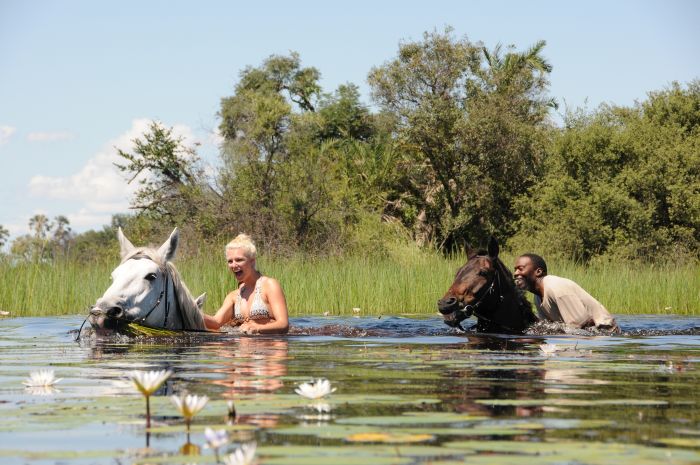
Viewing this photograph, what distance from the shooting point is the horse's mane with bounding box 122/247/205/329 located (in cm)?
893

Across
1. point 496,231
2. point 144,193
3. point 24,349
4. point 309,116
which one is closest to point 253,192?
point 144,193

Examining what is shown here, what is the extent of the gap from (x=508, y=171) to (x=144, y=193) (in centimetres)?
1521

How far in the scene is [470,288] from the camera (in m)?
10.1

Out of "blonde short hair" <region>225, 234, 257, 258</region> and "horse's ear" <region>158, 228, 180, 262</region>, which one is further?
"blonde short hair" <region>225, 234, 257, 258</region>

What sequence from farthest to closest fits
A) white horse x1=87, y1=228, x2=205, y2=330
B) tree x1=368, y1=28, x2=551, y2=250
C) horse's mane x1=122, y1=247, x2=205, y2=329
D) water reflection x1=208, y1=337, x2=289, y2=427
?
tree x1=368, y1=28, x2=551, y2=250 → horse's mane x1=122, y1=247, x2=205, y2=329 → white horse x1=87, y1=228, x2=205, y2=330 → water reflection x1=208, y1=337, x2=289, y2=427

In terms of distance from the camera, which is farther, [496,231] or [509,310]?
[496,231]

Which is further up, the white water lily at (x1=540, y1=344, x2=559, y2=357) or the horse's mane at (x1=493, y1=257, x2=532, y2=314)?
the horse's mane at (x1=493, y1=257, x2=532, y2=314)

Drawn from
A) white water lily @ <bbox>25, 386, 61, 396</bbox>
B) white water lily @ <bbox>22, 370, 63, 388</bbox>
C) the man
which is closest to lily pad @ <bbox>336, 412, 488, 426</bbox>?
white water lily @ <bbox>22, 370, 63, 388</bbox>

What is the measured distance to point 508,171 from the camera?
148 feet

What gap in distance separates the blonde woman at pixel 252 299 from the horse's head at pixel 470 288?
1.51 meters

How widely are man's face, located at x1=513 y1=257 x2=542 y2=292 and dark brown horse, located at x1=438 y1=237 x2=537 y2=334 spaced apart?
0.31ft

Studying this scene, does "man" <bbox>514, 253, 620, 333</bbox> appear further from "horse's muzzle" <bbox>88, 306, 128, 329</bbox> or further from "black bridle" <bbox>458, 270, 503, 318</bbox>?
"horse's muzzle" <bbox>88, 306, 128, 329</bbox>

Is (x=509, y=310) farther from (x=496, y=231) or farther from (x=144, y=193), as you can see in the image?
(x=496, y=231)

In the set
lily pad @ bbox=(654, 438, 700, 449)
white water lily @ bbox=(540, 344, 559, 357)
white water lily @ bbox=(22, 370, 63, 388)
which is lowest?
lily pad @ bbox=(654, 438, 700, 449)
